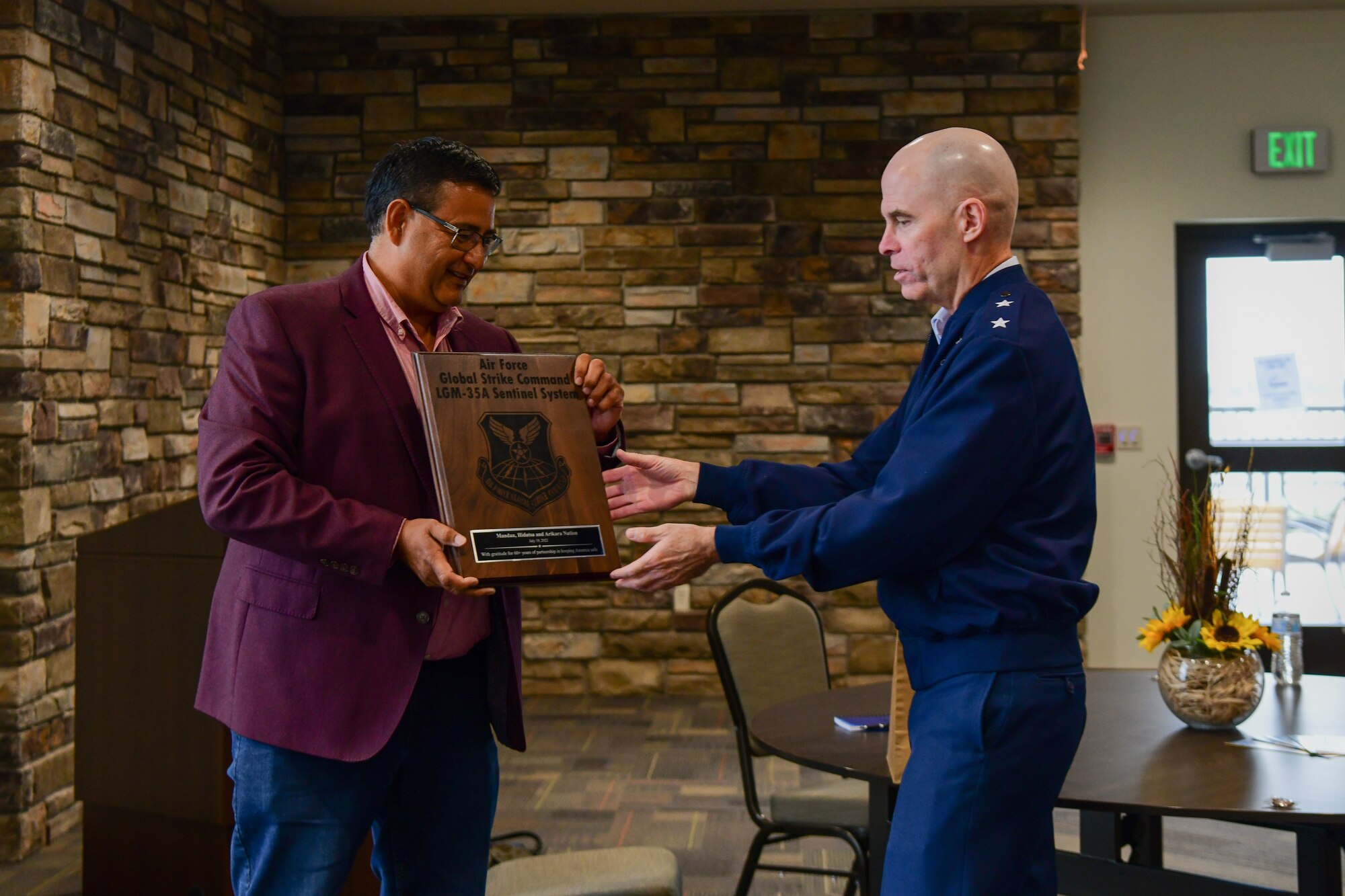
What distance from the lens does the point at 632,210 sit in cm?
540

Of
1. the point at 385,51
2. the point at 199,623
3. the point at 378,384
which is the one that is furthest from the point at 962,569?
the point at 385,51

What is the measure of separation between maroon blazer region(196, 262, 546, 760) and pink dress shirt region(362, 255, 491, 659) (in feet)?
0.13

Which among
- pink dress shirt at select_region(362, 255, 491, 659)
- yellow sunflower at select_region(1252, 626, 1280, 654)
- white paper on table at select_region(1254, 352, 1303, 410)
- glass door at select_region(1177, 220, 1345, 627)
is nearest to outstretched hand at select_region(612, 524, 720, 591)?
pink dress shirt at select_region(362, 255, 491, 659)

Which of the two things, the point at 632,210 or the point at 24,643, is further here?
the point at 632,210

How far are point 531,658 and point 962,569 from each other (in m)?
4.06

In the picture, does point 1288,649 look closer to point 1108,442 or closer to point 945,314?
point 945,314

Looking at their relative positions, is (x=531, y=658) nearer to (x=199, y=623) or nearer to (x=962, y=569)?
(x=199, y=623)

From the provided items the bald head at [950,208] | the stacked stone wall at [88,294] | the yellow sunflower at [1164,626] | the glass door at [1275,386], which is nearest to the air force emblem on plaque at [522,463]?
the bald head at [950,208]

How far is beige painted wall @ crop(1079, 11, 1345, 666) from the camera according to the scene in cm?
A: 537

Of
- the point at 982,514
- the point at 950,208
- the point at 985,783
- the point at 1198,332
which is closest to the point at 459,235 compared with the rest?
the point at 950,208

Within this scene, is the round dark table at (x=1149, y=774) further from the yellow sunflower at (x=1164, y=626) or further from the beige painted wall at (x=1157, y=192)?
the beige painted wall at (x=1157, y=192)

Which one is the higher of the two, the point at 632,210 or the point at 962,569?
the point at 632,210

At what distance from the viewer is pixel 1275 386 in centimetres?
548

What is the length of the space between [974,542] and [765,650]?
56.8 inches
